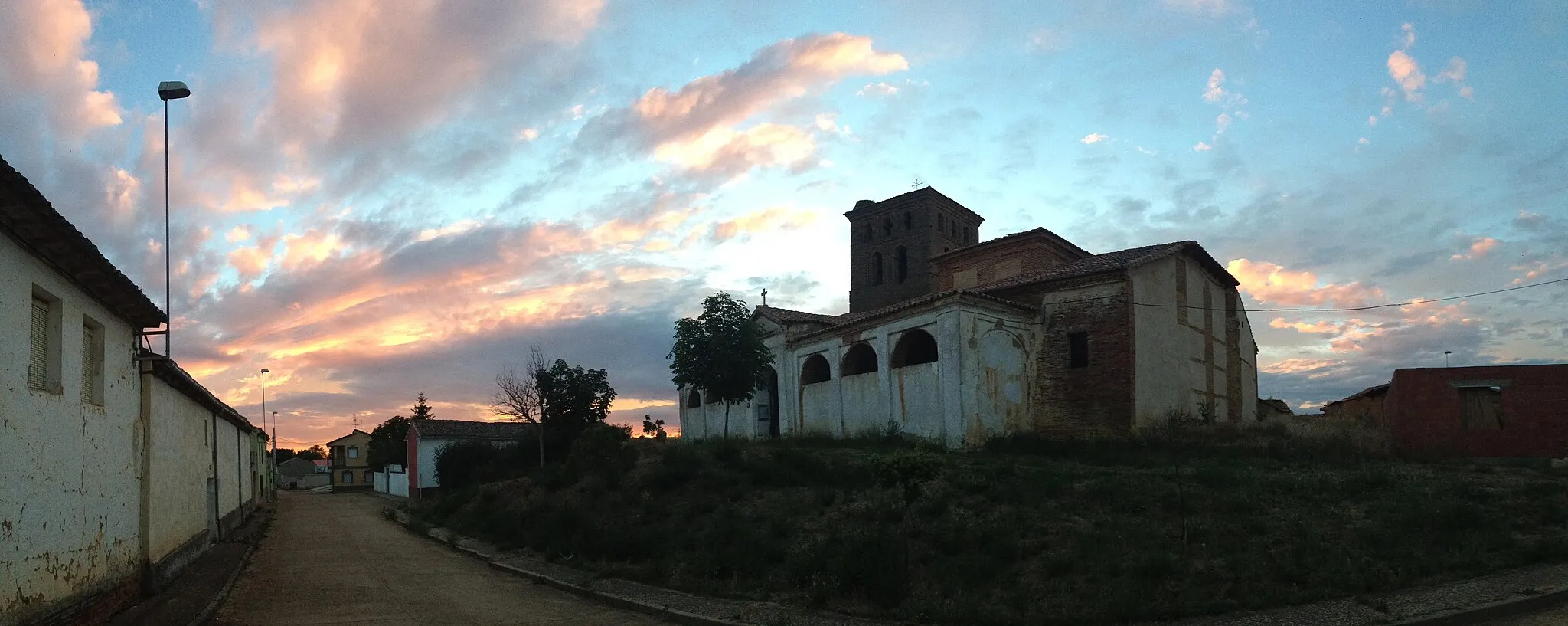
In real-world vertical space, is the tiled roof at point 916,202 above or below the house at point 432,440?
above

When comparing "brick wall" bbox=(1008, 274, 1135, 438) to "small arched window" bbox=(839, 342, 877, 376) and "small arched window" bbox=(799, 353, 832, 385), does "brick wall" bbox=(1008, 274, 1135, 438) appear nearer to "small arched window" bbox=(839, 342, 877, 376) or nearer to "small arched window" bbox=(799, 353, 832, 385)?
"small arched window" bbox=(839, 342, 877, 376)

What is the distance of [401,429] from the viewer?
75.2 metres

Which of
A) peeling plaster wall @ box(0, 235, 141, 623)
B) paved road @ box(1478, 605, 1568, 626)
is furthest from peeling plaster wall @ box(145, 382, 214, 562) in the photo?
paved road @ box(1478, 605, 1568, 626)

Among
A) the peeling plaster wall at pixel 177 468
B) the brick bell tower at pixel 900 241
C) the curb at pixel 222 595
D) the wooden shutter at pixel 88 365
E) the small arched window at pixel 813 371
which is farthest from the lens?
the brick bell tower at pixel 900 241

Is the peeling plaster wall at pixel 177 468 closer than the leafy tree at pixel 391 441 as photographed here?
Yes

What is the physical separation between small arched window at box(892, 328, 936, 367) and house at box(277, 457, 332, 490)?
70908mm

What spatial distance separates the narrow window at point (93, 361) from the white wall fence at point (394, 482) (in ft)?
136

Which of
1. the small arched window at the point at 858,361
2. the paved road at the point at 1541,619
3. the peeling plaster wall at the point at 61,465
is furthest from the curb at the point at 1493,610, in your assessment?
the small arched window at the point at 858,361

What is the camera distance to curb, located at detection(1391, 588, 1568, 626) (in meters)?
8.50

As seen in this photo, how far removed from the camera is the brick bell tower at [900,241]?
47.2 m

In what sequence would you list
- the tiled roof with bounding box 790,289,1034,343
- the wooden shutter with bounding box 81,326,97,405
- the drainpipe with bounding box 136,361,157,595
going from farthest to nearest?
the tiled roof with bounding box 790,289,1034,343 < the drainpipe with bounding box 136,361,157,595 < the wooden shutter with bounding box 81,326,97,405

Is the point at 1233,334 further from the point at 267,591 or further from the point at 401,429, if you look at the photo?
the point at 401,429

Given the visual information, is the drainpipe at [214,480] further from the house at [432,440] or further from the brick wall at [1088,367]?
the house at [432,440]

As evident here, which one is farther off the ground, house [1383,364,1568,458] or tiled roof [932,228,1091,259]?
tiled roof [932,228,1091,259]
